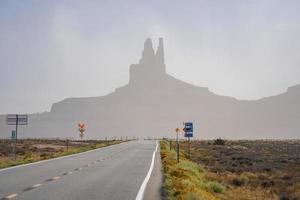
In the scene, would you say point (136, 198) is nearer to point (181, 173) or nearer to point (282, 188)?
point (181, 173)

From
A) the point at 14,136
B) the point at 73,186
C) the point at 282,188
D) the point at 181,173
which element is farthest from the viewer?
the point at 14,136

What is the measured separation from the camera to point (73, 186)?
15.5 m

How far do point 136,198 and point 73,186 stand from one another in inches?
127

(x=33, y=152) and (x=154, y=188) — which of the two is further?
(x=33, y=152)

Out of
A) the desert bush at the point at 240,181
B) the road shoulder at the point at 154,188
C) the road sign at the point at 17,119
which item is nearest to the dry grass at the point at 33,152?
the road sign at the point at 17,119

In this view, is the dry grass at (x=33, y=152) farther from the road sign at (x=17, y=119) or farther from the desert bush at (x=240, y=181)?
the desert bush at (x=240, y=181)

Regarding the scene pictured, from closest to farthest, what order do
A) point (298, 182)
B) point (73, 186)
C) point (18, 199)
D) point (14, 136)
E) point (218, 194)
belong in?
point (18, 199), point (73, 186), point (218, 194), point (298, 182), point (14, 136)

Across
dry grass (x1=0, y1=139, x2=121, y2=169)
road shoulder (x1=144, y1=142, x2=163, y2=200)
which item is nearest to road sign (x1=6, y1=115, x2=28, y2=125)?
dry grass (x1=0, y1=139, x2=121, y2=169)

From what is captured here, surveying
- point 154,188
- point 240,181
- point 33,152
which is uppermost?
point 33,152

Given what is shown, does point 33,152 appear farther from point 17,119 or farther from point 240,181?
point 240,181

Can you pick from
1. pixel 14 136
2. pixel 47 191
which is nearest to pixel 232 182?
pixel 47 191

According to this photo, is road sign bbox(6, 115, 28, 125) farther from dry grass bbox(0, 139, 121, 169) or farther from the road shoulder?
the road shoulder

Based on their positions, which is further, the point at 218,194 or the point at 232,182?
the point at 232,182

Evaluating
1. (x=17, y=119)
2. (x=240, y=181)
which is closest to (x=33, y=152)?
(x=17, y=119)
